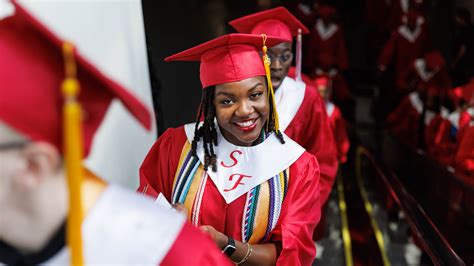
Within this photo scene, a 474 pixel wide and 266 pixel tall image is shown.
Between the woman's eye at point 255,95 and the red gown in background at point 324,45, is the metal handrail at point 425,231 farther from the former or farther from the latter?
the red gown in background at point 324,45

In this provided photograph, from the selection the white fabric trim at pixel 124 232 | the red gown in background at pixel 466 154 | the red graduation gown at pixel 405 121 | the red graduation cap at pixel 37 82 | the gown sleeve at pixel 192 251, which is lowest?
the red graduation gown at pixel 405 121

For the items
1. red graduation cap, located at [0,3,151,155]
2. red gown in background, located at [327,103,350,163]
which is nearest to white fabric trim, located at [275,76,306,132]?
red gown in background, located at [327,103,350,163]

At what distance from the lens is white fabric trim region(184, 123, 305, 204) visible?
193 centimetres

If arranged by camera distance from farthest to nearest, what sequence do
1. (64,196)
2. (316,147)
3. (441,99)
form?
(441,99), (316,147), (64,196)

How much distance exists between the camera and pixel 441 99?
22.5ft

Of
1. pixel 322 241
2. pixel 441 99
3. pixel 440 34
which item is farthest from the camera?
pixel 440 34

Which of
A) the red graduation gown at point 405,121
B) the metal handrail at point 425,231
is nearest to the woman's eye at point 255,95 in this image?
the metal handrail at point 425,231

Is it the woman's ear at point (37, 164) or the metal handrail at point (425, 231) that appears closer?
the woman's ear at point (37, 164)

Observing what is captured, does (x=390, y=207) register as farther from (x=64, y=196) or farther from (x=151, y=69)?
(x=64, y=196)

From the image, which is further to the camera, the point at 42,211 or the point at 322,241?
the point at 322,241

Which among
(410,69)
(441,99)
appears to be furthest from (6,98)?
(410,69)

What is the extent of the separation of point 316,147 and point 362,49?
6.83 meters

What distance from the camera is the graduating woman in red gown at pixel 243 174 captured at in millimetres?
1895

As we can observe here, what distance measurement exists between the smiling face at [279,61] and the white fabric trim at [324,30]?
17.4ft
